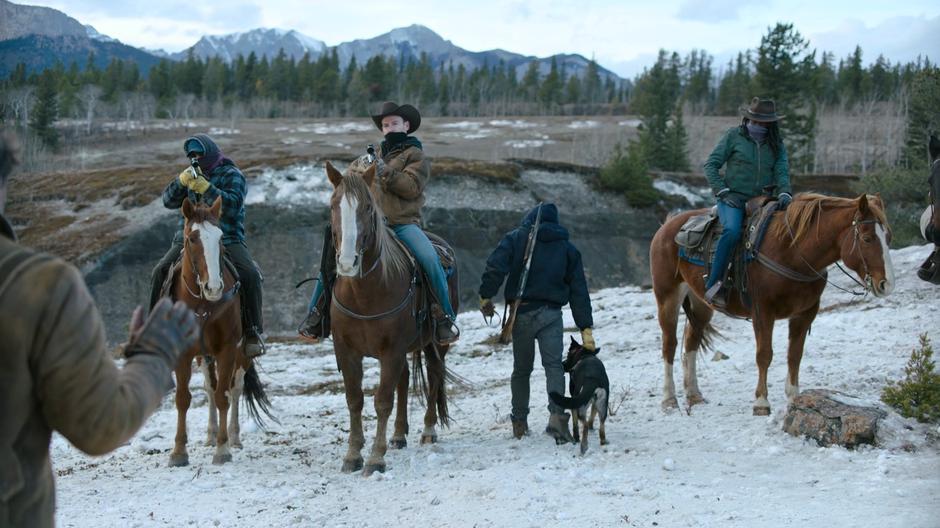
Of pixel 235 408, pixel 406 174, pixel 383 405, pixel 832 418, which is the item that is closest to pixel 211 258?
pixel 406 174

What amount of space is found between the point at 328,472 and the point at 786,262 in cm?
531

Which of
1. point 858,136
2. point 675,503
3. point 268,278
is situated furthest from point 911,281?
point 858,136

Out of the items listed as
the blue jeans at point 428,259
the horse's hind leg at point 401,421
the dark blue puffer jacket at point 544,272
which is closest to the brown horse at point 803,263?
the dark blue puffer jacket at point 544,272

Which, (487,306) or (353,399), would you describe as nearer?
(353,399)

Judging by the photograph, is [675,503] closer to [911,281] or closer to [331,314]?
[331,314]

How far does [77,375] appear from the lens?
2527 millimetres

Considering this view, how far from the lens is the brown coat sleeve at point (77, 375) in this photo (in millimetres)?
2488

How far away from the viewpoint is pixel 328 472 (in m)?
8.01

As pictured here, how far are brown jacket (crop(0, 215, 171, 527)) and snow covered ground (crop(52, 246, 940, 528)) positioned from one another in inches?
154

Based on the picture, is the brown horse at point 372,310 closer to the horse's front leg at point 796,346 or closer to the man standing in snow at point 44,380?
the horse's front leg at point 796,346

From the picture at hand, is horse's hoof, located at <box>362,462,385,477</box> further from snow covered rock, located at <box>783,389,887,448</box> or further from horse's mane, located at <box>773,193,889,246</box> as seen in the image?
horse's mane, located at <box>773,193,889,246</box>

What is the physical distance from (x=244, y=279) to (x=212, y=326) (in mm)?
701

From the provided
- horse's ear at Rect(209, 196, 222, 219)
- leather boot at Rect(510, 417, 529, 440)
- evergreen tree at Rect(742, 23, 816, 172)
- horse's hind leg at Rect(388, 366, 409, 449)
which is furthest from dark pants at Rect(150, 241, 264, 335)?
evergreen tree at Rect(742, 23, 816, 172)

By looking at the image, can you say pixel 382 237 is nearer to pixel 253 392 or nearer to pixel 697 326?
pixel 253 392
